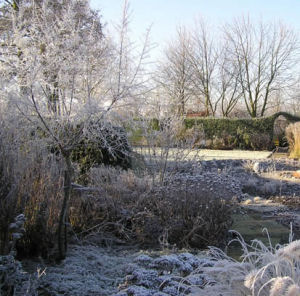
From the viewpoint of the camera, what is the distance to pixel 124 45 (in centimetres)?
313

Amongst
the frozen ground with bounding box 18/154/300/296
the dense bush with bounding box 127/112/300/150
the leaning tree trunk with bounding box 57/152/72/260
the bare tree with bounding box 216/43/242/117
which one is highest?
the bare tree with bounding box 216/43/242/117

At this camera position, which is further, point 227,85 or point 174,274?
point 227,85

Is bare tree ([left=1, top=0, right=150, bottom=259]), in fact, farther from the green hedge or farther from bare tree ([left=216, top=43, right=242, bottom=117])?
bare tree ([left=216, top=43, right=242, bottom=117])

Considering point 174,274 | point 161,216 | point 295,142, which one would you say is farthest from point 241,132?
point 174,274

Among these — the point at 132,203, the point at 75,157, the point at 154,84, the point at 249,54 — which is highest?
the point at 249,54

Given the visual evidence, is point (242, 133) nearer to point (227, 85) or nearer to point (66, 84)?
point (227, 85)

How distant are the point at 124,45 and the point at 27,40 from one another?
2.75 feet

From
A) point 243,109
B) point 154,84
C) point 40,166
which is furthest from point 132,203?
point 243,109

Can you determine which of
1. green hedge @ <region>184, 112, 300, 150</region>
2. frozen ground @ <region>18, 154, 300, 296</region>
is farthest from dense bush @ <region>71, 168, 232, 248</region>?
green hedge @ <region>184, 112, 300, 150</region>

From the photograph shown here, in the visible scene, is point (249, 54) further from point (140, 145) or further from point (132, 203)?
point (132, 203)

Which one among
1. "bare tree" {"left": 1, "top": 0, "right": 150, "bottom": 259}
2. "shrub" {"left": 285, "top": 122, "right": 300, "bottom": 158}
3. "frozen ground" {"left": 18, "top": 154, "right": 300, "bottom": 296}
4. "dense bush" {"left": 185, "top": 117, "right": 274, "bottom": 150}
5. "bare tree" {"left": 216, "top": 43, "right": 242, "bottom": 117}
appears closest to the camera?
"frozen ground" {"left": 18, "top": 154, "right": 300, "bottom": 296}

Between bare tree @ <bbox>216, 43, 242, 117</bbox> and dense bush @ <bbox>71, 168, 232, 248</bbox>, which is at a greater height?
bare tree @ <bbox>216, 43, 242, 117</bbox>

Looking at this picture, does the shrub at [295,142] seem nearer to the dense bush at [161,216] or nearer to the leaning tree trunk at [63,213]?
the dense bush at [161,216]

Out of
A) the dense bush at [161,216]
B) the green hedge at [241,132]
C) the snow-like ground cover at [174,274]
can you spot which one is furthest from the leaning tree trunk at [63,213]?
the green hedge at [241,132]
